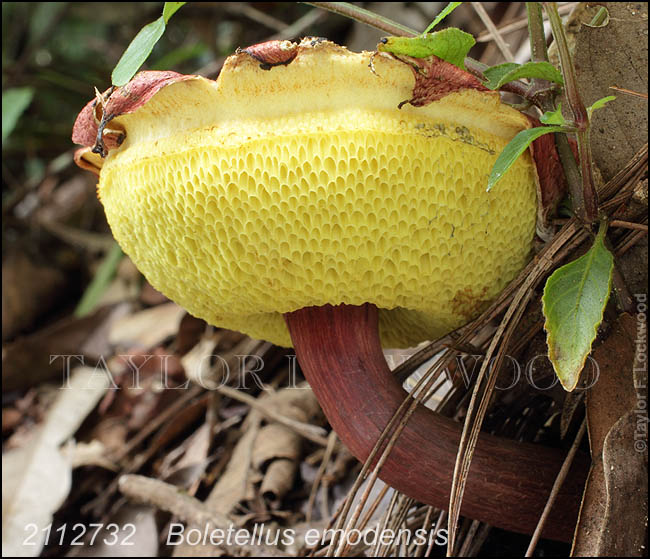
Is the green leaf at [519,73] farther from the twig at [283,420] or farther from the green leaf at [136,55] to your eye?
the twig at [283,420]

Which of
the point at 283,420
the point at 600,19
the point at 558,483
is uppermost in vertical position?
the point at 600,19

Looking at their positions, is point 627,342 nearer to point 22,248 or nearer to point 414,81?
point 414,81

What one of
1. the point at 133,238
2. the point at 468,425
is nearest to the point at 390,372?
the point at 468,425

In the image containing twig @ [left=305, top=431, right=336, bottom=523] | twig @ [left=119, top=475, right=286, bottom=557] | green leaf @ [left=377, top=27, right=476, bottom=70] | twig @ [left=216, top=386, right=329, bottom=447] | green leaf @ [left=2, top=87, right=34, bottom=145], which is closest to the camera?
green leaf @ [left=377, top=27, right=476, bottom=70]

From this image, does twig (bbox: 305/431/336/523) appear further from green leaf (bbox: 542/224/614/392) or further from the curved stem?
green leaf (bbox: 542/224/614/392)

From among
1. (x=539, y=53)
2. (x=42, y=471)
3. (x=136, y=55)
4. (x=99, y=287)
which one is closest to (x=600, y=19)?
(x=539, y=53)

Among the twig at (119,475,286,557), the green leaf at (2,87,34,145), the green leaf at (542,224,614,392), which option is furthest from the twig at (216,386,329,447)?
the green leaf at (2,87,34,145)

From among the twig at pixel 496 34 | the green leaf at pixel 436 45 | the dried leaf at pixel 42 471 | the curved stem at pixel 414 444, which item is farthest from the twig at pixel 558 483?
the dried leaf at pixel 42 471

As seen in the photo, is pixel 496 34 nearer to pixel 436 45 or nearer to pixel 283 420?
pixel 436 45
